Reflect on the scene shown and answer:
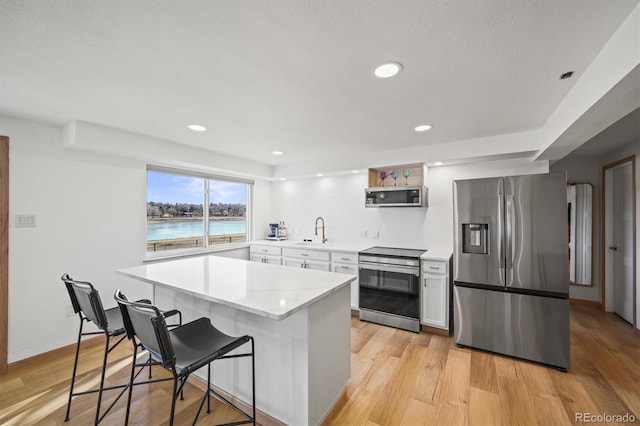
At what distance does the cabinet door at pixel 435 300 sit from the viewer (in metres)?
3.06

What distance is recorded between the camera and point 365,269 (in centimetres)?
A: 352

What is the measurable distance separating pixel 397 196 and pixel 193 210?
3.13 metres

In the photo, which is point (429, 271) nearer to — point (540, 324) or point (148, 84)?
point (540, 324)

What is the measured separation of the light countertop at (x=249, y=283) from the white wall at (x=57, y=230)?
41.4 inches

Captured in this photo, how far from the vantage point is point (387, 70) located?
162 centimetres

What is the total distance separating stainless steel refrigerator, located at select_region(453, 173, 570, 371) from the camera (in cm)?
239

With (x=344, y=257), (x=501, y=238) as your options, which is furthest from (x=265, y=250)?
(x=501, y=238)

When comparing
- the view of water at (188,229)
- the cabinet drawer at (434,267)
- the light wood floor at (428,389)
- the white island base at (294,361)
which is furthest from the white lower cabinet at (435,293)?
the view of water at (188,229)

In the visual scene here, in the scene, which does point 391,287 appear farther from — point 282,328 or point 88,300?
point 88,300

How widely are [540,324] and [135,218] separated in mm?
4586

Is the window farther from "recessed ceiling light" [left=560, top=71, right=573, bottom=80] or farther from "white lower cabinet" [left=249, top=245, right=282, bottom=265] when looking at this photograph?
"recessed ceiling light" [left=560, top=71, right=573, bottom=80]

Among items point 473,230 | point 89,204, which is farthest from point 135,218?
point 473,230

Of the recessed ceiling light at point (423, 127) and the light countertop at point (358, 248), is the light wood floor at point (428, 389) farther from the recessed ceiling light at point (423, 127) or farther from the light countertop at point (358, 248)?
the recessed ceiling light at point (423, 127)

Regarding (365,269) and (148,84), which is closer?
(148,84)
